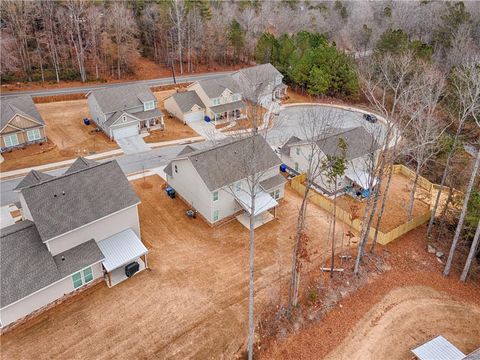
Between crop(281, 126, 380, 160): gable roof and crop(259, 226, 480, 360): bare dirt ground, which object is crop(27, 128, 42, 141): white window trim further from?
crop(259, 226, 480, 360): bare dirt ground

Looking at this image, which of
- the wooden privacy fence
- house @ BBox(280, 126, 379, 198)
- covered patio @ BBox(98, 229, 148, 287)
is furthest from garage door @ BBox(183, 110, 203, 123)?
covered patio @ BBox(98, 229, 148, 287)

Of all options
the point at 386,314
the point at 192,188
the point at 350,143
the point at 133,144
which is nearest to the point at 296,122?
the point at 350,143

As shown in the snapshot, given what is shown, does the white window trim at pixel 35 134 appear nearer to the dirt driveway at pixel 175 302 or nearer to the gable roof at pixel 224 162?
the dirt driveway at pixel 175 302

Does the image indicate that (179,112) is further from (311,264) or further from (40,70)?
(311,264)

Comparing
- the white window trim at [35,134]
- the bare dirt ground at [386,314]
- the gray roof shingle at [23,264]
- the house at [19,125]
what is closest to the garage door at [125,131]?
the house at [19,125]

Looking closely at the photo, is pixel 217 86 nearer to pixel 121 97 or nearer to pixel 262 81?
pixel 262 81

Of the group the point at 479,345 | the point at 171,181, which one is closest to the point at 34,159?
the point at 171,181
